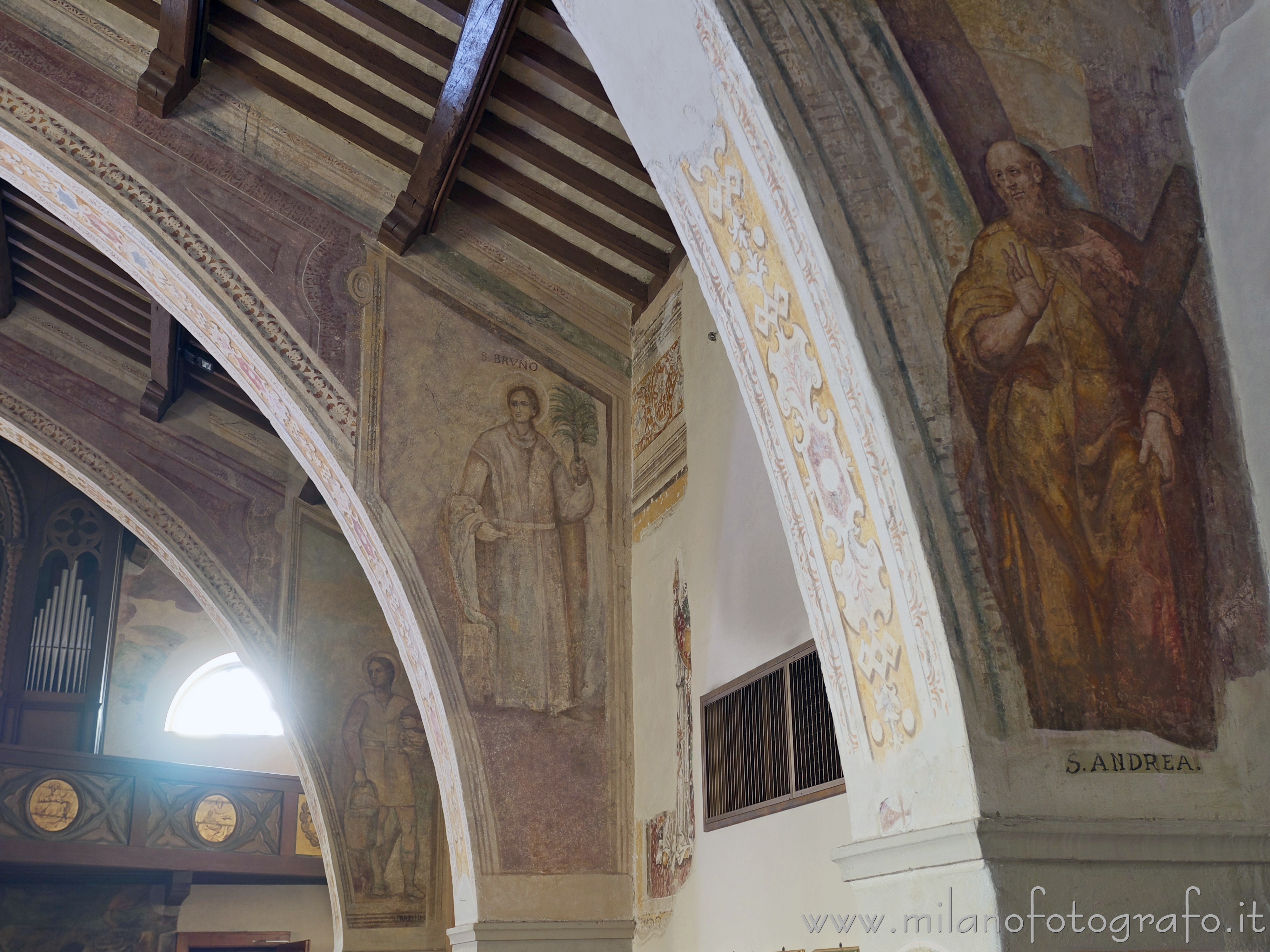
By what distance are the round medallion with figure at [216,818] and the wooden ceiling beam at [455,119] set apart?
6559mm

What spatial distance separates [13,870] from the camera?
36.0ft

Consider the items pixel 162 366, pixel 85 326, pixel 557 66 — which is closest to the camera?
pixel 557 66

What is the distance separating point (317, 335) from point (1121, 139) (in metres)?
4.33

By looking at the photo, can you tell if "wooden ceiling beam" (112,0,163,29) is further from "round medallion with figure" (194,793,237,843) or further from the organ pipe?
"round medallion with figure" (194,793,237,843)

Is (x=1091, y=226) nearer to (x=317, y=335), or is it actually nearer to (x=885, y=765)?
(x=885, y=765)

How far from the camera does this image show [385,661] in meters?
9.30

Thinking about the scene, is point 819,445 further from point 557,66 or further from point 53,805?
point 53,805

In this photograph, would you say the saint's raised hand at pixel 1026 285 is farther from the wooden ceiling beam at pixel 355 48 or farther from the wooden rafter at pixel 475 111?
the wooden ceiling beam at pixel 355 48

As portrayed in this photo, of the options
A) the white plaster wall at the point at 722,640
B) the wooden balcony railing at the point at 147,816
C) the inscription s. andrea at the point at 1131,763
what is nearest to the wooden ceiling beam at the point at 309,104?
the white plaster wall at the point at 722,640

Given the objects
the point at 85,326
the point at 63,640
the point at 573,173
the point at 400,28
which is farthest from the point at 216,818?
the point at 400,28

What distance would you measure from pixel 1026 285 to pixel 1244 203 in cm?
64

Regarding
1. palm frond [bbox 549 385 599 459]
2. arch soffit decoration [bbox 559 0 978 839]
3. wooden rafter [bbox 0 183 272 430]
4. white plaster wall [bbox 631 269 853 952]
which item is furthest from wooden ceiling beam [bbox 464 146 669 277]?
arch soffit decoration [bbox 559 0 978 839]

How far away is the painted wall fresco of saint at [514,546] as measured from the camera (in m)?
6.49

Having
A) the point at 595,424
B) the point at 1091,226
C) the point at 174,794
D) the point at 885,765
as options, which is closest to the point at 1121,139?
the point at 1091,226
